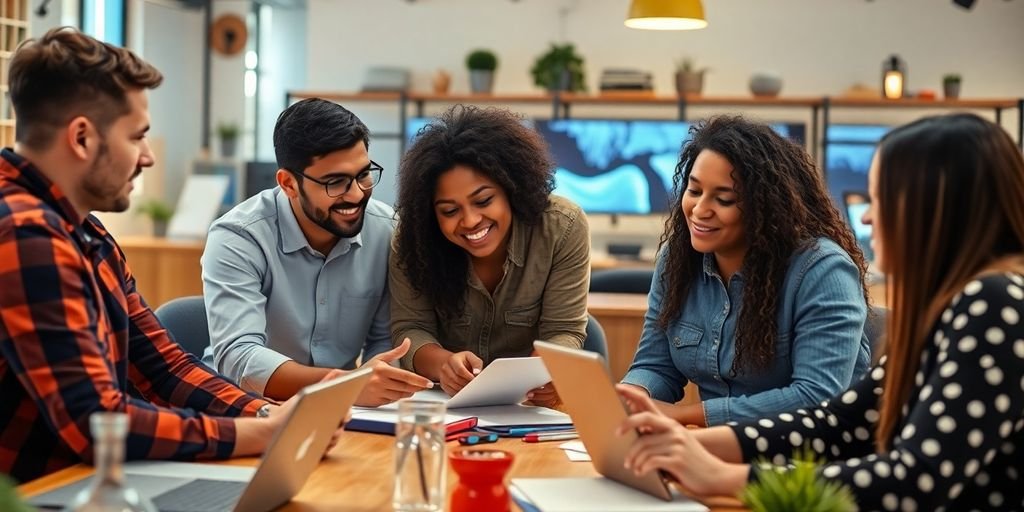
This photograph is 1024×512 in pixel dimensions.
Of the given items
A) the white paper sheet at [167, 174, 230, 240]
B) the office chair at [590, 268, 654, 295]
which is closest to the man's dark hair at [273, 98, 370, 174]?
the office chair at [590, 268, 654, 295]

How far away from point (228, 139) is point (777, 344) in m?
6.73

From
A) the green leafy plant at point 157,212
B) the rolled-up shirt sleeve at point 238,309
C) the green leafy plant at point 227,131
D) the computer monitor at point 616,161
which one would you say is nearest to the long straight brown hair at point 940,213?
the rolled-up shirt sleeve at point 238,309

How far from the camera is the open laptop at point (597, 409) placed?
1445 mm

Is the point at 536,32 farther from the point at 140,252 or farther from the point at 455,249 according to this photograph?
the point at 455,249

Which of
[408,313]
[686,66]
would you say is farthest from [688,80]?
[408,313]

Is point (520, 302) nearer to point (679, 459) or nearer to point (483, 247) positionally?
point (483, 247)

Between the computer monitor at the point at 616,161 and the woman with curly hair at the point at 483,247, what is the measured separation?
4.62 metres

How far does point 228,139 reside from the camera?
8344mm

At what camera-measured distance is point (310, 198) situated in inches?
99.1

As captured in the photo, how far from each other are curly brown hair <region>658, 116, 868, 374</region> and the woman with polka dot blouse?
25.3 inches

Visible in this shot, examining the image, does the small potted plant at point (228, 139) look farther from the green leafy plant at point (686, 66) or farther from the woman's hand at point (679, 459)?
the woman's hand at point (679, 459)

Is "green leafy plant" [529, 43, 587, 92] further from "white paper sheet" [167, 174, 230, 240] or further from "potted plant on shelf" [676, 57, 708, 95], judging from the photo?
"white paper sheet" [167, 174, 230, 240]

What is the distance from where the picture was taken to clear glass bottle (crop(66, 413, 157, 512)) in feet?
3.20

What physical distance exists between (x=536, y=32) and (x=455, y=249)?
5.35 m
